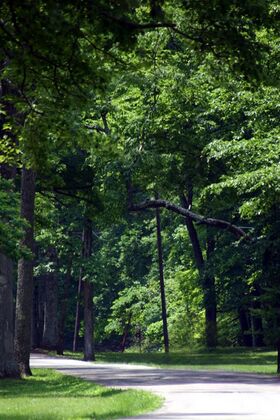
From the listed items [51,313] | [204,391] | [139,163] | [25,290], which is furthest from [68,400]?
[51,313]

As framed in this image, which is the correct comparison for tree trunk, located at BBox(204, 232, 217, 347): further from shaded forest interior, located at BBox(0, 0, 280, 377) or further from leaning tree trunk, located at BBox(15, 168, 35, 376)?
leaning tree trunk, located at BBox(15, 168, 35, 376)

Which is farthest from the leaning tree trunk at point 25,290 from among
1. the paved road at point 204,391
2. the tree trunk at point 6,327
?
the paved road at point 204,391

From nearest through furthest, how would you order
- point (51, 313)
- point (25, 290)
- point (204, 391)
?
1. point (204, 391)
2. point (25, 290)
3. point (51, 313)

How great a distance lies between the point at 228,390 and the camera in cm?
2220

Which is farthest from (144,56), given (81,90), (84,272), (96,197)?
(84,272)

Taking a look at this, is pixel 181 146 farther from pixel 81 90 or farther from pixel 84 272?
pixel 81 90

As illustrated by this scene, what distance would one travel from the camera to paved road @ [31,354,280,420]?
1590 cm

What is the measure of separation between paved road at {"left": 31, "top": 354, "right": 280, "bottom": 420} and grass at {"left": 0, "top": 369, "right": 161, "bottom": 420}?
597mm

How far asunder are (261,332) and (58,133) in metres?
16.8

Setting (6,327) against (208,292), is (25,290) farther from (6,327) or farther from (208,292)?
(208,292)

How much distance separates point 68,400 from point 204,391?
3.19 m

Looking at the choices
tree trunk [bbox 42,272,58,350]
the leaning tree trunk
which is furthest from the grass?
tree trunk [bbox 42,272,58,350]

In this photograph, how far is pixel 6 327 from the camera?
96.5 ft

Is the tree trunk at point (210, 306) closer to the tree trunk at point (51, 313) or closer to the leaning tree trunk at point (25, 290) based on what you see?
the tree trunk at point (51, 313)
